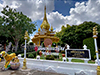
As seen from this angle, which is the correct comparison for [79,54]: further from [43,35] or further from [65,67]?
[43,35]

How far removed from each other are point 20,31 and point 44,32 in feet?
32.2

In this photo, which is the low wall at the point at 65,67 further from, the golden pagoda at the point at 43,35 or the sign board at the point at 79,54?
the golden pagoda at the point at 43,35

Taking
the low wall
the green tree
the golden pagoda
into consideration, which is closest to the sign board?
the low wall

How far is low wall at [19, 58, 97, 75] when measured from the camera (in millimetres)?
4891

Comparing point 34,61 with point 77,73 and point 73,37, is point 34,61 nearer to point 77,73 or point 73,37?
point 77,73

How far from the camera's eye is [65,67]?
5.45 metres

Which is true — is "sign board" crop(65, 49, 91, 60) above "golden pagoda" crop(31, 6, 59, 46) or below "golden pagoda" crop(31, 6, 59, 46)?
below

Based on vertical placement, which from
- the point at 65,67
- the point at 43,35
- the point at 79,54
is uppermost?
the point at 43,35

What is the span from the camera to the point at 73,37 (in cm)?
1527

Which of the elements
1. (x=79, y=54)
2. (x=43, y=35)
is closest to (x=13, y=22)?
(x=43, y=35)

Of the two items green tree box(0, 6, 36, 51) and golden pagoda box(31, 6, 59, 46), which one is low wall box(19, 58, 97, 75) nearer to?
green tree box(0, 6, 36, 51)

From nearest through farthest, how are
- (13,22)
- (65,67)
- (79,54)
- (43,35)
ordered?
(65,67) → (79,54) → (13,22) → (43,35)

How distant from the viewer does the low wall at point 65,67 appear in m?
4.89

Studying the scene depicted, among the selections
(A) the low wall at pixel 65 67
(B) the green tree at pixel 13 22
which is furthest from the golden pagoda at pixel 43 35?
(A) the low wall at pixel 65 67
